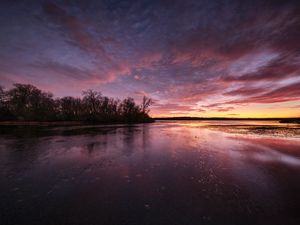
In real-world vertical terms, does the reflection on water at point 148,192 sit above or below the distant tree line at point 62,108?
below

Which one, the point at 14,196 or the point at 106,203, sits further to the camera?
the point at 14,196

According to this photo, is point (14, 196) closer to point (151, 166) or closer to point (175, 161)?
point (151, 166)

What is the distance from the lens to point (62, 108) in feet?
223

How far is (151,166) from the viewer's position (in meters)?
7.34

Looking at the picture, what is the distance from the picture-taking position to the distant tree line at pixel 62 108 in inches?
2118

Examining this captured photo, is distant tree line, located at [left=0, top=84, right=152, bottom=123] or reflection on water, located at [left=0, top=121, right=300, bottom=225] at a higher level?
distant tree line, located at [left=0, top=84, right=152, bottom=123]

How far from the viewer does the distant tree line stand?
53.8 meters

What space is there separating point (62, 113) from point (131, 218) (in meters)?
75.4

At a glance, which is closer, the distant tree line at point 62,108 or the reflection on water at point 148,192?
the reflection on water at point 148,192

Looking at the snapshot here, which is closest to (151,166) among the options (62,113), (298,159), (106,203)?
(106,203)

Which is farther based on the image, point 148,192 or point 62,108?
point 62,108

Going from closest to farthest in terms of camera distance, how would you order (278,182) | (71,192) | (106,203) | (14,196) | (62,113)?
1. (106,203)
2. (14,196)
3. (71,192)
4. (278,182)
5. (62,113)

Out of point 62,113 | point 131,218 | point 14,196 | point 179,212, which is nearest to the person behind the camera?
point 131,218

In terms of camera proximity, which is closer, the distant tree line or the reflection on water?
the reflection on water
